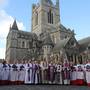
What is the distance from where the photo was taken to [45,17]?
226ft

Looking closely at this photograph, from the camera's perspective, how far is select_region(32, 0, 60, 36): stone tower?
6736 cm

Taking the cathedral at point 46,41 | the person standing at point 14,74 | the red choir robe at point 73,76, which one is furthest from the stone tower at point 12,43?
the red choir robe at point 73,76

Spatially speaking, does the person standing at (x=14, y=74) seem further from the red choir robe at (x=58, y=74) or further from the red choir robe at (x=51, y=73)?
the red choir robe at (x=58, y=74)

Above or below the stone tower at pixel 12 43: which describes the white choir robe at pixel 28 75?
below

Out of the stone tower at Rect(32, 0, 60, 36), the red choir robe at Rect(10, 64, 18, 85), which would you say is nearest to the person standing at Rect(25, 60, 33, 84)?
the red choir robe at Rect(10, 64, 18, 85)

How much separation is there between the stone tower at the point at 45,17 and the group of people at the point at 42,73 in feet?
165

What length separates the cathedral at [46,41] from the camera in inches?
1783

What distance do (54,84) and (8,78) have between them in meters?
3.57

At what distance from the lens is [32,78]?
1477 centimetres

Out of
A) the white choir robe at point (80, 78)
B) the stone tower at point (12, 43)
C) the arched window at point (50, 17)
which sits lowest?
the white choir robe at point (80, 78)

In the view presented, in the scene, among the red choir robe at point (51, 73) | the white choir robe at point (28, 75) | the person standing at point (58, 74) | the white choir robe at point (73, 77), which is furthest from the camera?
the white choir robe at point (73, 77)

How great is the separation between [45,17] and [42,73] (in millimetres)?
55118

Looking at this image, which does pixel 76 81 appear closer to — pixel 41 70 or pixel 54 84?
pixel 54 84

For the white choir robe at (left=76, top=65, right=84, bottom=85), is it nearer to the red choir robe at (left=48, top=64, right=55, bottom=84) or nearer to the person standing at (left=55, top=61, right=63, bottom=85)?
the person standing at (left=55, top=61, right=63, bottom=85)
